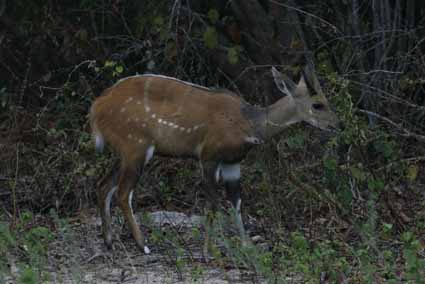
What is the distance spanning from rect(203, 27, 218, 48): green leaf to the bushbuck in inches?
46.1

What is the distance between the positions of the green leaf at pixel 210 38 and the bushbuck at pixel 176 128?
3.84 feet

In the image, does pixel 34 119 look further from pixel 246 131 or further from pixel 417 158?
pixel 417 158

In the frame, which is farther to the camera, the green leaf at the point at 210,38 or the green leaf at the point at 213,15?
the green leaf at the point at 213,15

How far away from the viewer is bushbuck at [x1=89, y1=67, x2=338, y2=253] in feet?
28.0

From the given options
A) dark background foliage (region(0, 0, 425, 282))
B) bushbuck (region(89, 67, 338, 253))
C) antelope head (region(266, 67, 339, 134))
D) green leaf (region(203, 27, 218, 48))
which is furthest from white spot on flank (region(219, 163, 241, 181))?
green leaf (region(203, 27, 218, 48))

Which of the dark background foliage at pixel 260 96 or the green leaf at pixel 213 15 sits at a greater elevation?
the green leaf at pixel 213 15

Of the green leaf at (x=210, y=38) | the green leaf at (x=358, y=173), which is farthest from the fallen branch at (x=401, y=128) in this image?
the green leaf at (x=210, y=38)

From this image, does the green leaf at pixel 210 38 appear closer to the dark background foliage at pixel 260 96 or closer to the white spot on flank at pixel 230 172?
the dark background foliage at pixel 260 96

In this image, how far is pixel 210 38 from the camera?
996 centimetres

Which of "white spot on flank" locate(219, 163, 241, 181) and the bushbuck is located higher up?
the bushbuck

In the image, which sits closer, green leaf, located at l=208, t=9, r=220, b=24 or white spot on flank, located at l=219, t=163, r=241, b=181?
white spot on flank, located at l=219, t=163, r=241, b=181

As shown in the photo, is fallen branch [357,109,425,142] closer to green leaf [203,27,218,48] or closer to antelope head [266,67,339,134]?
antelope head [266,67,339,134]

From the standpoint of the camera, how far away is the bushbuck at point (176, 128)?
8523 mm

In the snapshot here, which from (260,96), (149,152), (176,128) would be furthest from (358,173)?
(260,96)
